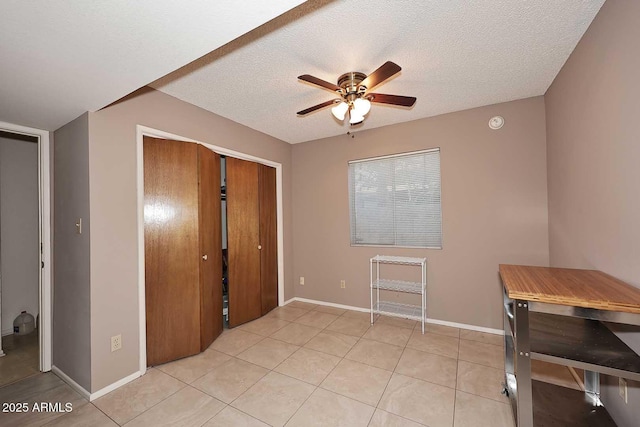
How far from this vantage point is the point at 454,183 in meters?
3.01

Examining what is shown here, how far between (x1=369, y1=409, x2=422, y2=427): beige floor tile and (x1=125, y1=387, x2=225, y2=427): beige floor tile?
1070 millimetres

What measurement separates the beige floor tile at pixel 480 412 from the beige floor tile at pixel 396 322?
1228 mm

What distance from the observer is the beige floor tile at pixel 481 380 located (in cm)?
186

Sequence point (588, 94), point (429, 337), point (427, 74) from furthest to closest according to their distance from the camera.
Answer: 1. point (429, 337)
2. point (427, 74)
3. point (588, 94)

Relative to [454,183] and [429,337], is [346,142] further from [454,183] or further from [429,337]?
[429,337]

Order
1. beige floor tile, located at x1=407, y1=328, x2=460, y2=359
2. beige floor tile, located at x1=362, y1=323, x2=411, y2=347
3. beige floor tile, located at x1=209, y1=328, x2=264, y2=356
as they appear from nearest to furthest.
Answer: beige floor tile, located at x1=407, y1=328, x2=460, y2=359
beige floor tile, located at x1=209, y1=328, x2=264, y2=356
beige floor tile, located at x1=362, y1=323, x2=411, y2=347

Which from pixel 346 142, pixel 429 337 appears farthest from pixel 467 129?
pixel 429 337

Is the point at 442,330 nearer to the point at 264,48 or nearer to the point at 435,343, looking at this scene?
the point at 435,343

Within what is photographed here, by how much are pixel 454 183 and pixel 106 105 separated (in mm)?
3439

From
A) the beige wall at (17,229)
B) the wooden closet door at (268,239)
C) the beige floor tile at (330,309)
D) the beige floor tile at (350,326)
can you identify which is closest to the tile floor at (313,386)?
the beige floor tile at (350,326)

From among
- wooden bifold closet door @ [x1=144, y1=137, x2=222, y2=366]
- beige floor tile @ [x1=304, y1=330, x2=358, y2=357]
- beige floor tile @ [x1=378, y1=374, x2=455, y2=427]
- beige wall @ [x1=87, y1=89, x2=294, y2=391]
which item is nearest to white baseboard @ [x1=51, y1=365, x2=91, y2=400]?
beige wall @ [x1=87, y1=89, x2=294, y2=391]

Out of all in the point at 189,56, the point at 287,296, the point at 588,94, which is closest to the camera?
the point at 189,56

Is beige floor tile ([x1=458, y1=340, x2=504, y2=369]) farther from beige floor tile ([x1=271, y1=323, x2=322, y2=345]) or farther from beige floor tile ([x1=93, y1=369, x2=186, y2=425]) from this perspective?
beige floor tile ([x1=93, y1=369, x2=186, y2=425])

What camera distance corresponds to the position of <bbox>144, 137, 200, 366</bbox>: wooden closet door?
2258mm
